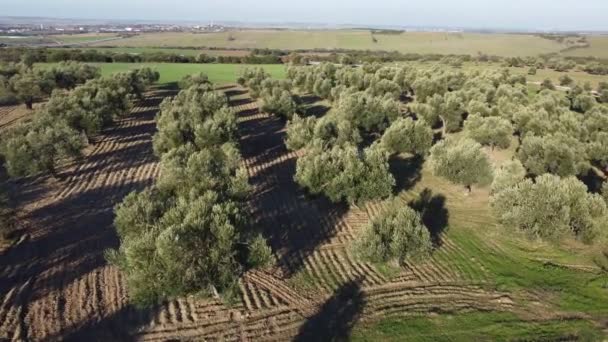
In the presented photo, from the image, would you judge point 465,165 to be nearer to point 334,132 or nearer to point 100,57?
point 334,132

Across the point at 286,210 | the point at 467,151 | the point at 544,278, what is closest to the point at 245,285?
the point at 286,210

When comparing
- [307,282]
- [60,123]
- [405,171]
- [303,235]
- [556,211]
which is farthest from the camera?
[405,171]

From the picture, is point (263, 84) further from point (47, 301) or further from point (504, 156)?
point (47, 301)

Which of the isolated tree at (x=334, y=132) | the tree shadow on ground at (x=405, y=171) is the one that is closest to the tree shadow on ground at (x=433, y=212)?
the tree shadow on ground at (x=405, y=171)

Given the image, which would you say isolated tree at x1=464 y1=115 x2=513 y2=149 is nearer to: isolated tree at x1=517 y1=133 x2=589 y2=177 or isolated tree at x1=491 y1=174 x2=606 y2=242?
isolated tree at x1=517 y1=133 x2=589 y2=177

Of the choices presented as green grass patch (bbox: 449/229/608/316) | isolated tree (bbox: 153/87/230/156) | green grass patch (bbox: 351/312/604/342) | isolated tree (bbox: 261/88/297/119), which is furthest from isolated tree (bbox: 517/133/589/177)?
isolated tree (bbox: 261/88/297/119)

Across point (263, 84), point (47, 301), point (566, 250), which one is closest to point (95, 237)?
point (47, 301)

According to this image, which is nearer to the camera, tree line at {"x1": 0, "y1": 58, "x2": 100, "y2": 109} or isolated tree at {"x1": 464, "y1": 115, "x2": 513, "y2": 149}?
isolated tree at {"x1": 464, "y1": 115, "x2": 513, "y2": 149}
